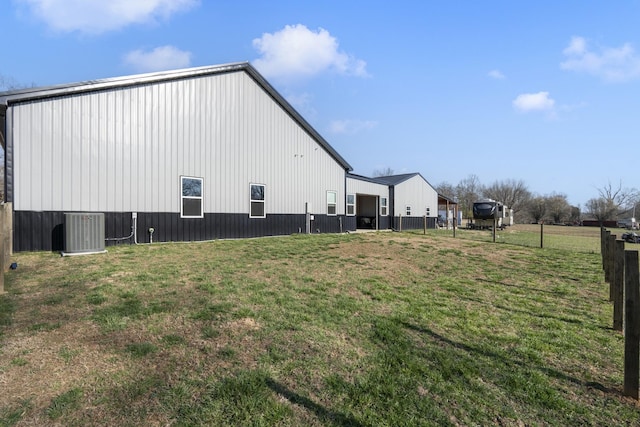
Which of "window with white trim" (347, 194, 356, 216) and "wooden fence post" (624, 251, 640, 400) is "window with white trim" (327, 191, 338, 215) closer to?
"window with white trim" (347, 194, 356, 216)

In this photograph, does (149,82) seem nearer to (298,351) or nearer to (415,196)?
(298,351)

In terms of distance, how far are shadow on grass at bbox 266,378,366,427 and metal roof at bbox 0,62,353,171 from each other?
1050cm

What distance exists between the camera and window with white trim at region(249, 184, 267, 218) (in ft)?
47.5

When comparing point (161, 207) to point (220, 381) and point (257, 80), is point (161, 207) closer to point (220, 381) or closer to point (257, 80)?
point (257, 80)

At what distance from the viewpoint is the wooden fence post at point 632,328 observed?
9.61 feet

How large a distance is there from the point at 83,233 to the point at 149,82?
5.55 meters

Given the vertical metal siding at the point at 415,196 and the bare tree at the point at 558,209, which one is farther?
the bare tree at the point at 558,209

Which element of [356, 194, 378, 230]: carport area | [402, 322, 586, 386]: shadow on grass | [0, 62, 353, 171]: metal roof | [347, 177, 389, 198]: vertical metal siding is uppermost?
[0, 62, 353, 171]: metal roof

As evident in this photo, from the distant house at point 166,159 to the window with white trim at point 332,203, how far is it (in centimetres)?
9

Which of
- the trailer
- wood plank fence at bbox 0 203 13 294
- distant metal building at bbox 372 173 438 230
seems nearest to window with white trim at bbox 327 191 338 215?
distant metal building at bbox 372 173 438 230

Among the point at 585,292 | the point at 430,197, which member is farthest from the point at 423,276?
the point at 430,197

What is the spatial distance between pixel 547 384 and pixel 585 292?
4762 mm

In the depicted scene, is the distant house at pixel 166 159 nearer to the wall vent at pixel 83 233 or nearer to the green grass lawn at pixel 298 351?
the wall vent at pixel 83 233

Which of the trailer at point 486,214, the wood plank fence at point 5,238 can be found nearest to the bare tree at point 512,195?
the trailer at point 486,214
